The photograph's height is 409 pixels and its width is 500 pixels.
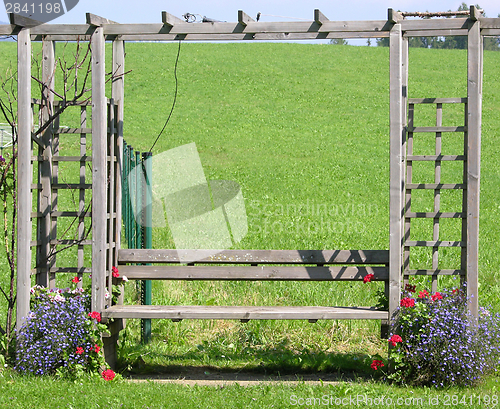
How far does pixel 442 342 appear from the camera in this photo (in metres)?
4.05

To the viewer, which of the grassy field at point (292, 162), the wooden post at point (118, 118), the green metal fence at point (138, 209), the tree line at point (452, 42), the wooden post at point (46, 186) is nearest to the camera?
the wooden post at point (46, 186)

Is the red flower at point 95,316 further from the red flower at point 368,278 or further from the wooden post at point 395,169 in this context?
the wooden post at point 395,169

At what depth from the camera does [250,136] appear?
19906 mm

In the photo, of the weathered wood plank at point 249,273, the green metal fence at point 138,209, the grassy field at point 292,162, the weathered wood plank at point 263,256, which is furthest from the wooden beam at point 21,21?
the grassy field at point 292,162

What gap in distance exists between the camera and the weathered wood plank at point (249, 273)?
4.70 meters

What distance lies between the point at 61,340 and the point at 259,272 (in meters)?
1.64

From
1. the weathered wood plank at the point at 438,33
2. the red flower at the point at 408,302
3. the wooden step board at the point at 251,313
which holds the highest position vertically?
the weathered wood plank at the point at 438,33

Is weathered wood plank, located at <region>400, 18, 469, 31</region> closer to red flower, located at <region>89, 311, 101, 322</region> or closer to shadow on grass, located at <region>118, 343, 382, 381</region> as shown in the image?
shadow on grass, located at <region>118, 343, 382, 381</region>

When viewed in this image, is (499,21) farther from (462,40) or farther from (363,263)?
(462,40)

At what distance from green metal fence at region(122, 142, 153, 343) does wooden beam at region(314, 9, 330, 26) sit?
2.18 meters

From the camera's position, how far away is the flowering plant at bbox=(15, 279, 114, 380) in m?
4.18

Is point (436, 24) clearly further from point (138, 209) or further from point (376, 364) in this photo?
point (138, 209)

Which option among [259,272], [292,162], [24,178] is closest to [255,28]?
[259,272]

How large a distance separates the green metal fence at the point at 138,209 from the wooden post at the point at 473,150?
9.37 feet
